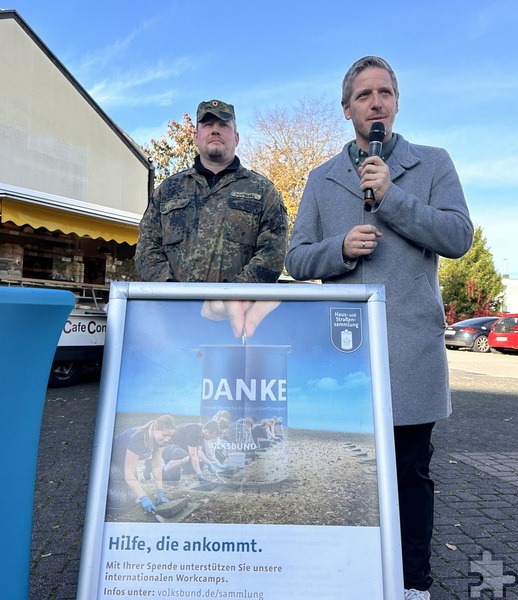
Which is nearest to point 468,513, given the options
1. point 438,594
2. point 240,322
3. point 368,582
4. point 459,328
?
point 438,594

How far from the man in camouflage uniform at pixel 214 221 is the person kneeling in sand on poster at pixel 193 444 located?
1.21m

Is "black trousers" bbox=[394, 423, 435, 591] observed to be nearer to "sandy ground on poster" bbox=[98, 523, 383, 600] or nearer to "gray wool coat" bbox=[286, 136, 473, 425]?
"gray wool coat" bbox=[286, 136, 473, 425]

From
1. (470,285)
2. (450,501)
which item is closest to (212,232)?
(450,501)

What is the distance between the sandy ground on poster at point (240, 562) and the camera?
1500 millimetres

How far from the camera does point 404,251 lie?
83.0 inches

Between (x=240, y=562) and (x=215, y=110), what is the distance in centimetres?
228

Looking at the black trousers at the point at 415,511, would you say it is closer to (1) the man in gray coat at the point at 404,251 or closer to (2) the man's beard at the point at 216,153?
(1) the man in gray coat at the point at 404,251

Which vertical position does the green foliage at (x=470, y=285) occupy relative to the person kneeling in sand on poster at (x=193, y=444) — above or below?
above

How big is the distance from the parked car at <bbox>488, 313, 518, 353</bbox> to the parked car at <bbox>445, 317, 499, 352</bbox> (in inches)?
22.6

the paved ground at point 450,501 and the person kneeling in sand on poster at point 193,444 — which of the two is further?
the paved ground at point 450,501

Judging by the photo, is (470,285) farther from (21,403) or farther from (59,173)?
(21,403)

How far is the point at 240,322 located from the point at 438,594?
1990 millimetres

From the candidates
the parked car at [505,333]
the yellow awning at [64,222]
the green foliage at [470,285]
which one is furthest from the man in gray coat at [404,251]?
the green foliage at [470,285]

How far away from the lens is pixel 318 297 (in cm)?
174
